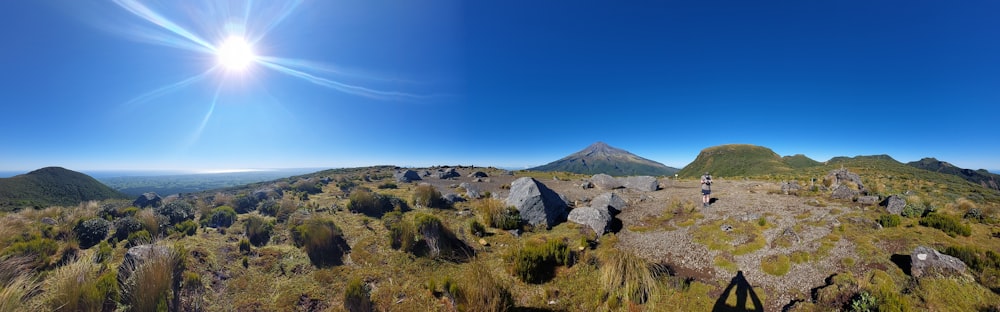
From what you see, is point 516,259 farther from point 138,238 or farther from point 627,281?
point 138,238

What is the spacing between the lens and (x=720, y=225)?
388 inches

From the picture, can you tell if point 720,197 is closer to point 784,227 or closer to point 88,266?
point 784,227

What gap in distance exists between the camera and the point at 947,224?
7707 mm

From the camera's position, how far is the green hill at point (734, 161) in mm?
114875

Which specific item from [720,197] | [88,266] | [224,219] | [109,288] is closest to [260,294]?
[109,288]

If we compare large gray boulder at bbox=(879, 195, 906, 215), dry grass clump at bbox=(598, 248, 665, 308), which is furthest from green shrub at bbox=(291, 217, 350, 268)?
large gray boulder at bbox=(879, 195, 906, 215)

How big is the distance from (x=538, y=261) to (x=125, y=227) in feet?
39.7

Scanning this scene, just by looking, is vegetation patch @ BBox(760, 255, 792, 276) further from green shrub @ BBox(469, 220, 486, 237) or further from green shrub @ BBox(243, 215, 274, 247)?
green shrub @ BBox(243, 215, 274, 247)

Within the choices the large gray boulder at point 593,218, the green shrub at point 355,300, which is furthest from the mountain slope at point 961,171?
the green shrub at point 355,300

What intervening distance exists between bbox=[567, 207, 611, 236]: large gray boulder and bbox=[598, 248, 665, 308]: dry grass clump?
360cm

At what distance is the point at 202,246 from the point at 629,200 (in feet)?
57.2

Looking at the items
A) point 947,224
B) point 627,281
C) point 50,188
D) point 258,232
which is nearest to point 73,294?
point 258,232

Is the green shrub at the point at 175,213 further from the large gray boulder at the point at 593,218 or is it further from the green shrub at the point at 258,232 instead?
the large gray boulder at the point at 593,218

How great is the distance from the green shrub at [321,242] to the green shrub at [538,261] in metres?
4.97
